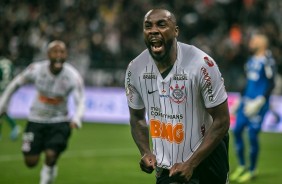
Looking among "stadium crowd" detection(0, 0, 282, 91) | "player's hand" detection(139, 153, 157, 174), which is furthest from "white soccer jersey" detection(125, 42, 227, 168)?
"stadium crowd" detection(0, 0, 282, 91)

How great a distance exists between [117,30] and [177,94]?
17163 millimetres

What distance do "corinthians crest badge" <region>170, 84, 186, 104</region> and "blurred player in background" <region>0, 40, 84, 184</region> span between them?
4.20m

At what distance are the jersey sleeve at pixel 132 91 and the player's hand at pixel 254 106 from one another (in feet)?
19.2

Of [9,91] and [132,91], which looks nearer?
[132,91]

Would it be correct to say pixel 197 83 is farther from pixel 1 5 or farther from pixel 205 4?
pixel 1 5

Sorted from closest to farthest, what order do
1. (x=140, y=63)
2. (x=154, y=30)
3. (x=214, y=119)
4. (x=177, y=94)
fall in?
(x=154, y=30)
(x=214, y=119)
(x=177, y=94)
(x=140, y=63)

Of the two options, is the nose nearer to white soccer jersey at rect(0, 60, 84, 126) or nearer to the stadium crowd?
white soccer jersey at rect(0, 60, 84, 126)

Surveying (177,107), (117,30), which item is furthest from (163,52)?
(117,30)

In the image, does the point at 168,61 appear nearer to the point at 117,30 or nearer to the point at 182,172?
the point at 182,172

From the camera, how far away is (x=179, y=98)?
539 cm

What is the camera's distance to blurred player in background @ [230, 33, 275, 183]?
446 inches

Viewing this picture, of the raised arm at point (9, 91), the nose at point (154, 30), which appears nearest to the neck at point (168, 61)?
the nose at point (154, 30)

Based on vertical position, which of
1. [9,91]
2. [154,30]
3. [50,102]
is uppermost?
[154,30]

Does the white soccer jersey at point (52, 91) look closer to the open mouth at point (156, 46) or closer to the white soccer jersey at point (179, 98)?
the white soccer jersey at point (179, 98)
